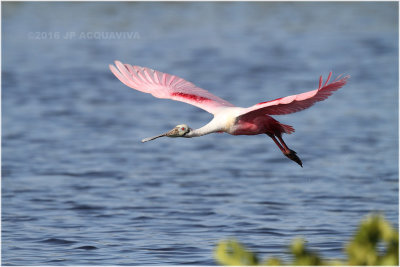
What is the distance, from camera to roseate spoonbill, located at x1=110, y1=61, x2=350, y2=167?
8461mm

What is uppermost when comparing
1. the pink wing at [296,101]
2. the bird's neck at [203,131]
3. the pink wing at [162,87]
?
the pink wing at [162,87]

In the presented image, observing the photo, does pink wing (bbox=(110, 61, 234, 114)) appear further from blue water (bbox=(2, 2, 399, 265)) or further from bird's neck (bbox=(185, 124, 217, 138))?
blue water (bbox=(2, 2, 399, 265))

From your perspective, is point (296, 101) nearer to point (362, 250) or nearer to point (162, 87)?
point (162, 87)

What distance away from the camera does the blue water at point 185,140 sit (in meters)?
11.6

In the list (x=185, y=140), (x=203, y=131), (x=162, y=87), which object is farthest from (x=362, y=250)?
(x=185, y=140)

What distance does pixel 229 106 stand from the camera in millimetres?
10062

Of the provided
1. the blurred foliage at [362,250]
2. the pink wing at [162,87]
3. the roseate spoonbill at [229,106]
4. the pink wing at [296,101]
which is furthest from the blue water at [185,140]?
the blurred foliage at [362,250]

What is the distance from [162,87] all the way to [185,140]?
28.5ft

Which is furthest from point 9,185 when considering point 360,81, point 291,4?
point 291,4

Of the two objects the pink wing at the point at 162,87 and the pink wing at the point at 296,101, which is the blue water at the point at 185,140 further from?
the pink wing at the point at 296,101

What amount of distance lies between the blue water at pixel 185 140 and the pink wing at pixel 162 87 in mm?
1802

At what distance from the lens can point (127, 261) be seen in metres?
10.1

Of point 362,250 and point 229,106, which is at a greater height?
point 229,106

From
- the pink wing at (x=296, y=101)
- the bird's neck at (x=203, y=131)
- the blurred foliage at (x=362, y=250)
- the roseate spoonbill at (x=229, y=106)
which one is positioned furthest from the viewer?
the bird's neck at (x=203, y=131)
